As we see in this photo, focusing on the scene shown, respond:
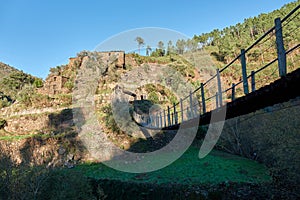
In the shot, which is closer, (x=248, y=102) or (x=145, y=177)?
(x=248, y=102)

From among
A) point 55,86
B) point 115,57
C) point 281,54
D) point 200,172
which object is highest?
point 115,57

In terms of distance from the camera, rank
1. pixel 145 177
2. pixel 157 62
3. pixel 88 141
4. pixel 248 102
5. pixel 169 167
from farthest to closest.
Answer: pixel 157 62
pixel 88 141
pixel 169 167
pixel 145 177
pixel 248 102

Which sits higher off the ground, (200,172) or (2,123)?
(2,123)

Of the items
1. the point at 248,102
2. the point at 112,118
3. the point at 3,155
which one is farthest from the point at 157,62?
the point at 248,102

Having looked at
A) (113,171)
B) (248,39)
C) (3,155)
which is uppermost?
(248,39)

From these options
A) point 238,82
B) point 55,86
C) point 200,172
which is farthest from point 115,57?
point 238,82

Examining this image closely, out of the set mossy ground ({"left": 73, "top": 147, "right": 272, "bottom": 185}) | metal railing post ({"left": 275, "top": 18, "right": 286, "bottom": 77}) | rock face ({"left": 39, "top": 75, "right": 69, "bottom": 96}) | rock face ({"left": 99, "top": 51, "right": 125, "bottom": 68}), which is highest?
rock face ({"left": 99, "top": 51, "right": 125, "bottom": 68})

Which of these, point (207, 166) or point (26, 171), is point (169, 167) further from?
point (26, 171)

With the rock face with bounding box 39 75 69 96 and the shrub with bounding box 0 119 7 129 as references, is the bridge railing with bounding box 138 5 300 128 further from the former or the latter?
the rock face with bounding box 39 75 69 96

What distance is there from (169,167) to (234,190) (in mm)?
2896

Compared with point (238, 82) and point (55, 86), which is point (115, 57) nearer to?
point (55, 86)

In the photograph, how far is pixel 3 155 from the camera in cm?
684

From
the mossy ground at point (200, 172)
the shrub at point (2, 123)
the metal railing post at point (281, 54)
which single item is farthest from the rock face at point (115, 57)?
the metal railing post at point (281, 54)

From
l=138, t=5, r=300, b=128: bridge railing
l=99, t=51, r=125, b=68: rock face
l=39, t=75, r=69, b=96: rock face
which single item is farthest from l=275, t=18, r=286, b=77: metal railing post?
l=99, t=51, r=125, b=68: rock face
